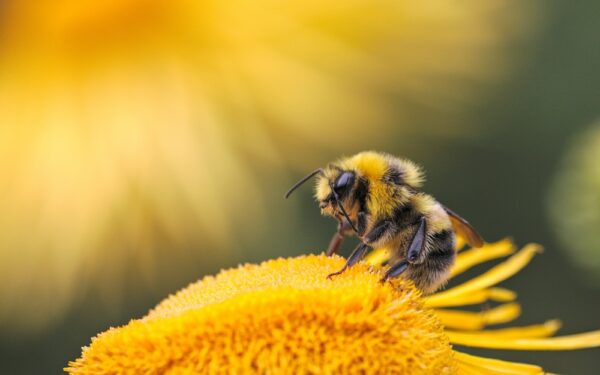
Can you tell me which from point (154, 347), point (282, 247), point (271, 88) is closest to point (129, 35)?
point (271, 88)

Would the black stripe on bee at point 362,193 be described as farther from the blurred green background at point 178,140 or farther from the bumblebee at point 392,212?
the blurred green background at point 178,140

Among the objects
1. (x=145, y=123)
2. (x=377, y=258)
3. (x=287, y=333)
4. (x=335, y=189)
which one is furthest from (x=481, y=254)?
(x=145, y=123)

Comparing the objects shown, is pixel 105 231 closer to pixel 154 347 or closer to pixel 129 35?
pixel 129 35

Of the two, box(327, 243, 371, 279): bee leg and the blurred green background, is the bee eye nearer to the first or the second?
box(327, 243, 371, 279): bee leg

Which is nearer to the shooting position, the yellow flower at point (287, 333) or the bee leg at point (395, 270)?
the yellow flower at point (287, 333)

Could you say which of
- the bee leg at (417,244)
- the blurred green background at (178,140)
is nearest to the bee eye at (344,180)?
the bee leg at (417,244)

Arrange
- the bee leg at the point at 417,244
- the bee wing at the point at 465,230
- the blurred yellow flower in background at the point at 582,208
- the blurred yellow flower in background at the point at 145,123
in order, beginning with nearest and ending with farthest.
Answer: the bee leg at the point at 417,244, the bee wing at the point at 465,230, the blurred yellow flower in background at the point at 582,208, the blurred yellow flower in background at the point at 145,123

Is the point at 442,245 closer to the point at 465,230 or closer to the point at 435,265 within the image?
the point at 435,265
